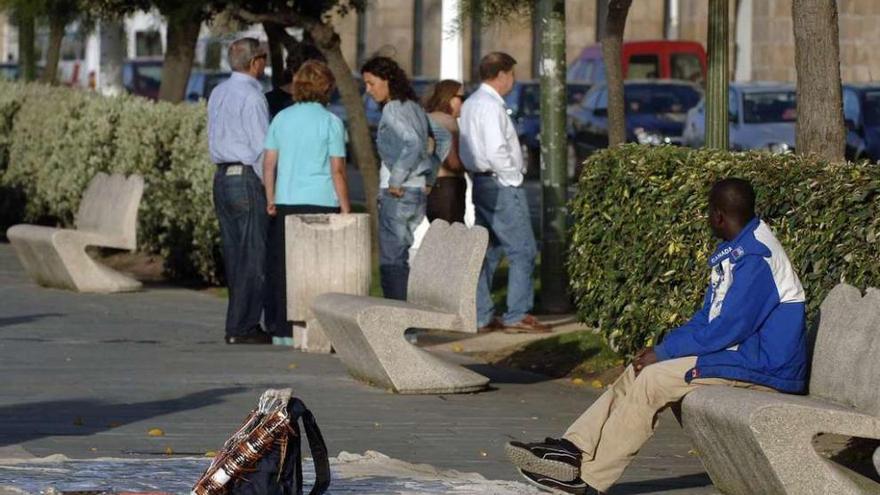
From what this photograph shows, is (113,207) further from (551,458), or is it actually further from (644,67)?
(644,67)

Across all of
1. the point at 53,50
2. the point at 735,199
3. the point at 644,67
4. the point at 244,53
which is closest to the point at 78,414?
the point at 735,199

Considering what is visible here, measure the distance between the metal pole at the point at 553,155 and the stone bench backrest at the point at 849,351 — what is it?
21.5 ft

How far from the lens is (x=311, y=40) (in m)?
16.7

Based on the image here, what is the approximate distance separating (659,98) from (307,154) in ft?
66.8

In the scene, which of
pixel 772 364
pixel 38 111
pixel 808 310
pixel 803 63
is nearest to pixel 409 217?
pixel 803 63

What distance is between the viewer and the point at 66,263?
49.6 feet

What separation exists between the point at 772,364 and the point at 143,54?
149ft

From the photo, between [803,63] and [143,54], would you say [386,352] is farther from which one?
[143,54]

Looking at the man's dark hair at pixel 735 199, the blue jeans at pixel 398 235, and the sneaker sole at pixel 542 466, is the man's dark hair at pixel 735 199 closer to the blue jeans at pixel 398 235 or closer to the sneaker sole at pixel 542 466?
the sneaker sole at pixel 542 466

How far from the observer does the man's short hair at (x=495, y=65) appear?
1282 centimetres

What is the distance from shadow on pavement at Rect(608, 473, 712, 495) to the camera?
7.68m

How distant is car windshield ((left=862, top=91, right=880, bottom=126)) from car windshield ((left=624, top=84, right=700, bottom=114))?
186 inches

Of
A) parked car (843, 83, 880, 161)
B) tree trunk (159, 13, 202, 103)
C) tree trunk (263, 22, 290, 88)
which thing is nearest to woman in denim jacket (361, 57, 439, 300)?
tree trunk (263, 22, 290, 88)

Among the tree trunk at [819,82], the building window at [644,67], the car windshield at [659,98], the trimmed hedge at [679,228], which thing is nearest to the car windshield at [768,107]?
the car windshield at [659,98]
